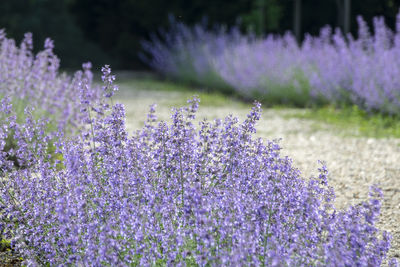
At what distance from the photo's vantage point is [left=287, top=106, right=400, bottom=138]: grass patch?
18.9ft

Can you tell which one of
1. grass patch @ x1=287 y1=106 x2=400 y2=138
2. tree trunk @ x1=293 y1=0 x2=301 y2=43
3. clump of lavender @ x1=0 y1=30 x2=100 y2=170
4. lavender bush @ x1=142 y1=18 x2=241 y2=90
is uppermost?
tree trunk @ x1=293 y1=0 x2=301 y2=43

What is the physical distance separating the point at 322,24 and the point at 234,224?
32.2ft

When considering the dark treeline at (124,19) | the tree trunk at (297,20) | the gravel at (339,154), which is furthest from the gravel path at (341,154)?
the dark treeline at (124,19)

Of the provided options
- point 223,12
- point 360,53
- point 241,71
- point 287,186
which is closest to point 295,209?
point 287,186

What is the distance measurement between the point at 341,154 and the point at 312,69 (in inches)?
130

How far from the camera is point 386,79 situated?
598cm

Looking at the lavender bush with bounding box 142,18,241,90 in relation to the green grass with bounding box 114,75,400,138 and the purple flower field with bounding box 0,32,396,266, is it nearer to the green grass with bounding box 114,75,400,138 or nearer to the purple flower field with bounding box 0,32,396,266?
the green grass with bounding box 114,75,400,138

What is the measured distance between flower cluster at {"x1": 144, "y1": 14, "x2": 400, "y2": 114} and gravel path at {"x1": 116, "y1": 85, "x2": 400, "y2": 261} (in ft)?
1.87

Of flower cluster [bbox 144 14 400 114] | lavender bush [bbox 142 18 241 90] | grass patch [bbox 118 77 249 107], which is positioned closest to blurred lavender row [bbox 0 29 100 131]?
flower cluster [bbox 144 14 400 114]

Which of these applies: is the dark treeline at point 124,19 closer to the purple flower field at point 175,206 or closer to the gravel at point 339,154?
the gravel at point 339,154

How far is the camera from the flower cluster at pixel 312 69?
20.7 ft

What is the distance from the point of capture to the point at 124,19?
51.3ft

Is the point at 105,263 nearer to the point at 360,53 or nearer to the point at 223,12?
the point at 360,53

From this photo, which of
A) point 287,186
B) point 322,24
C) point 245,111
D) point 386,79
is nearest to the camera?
point 287,186
